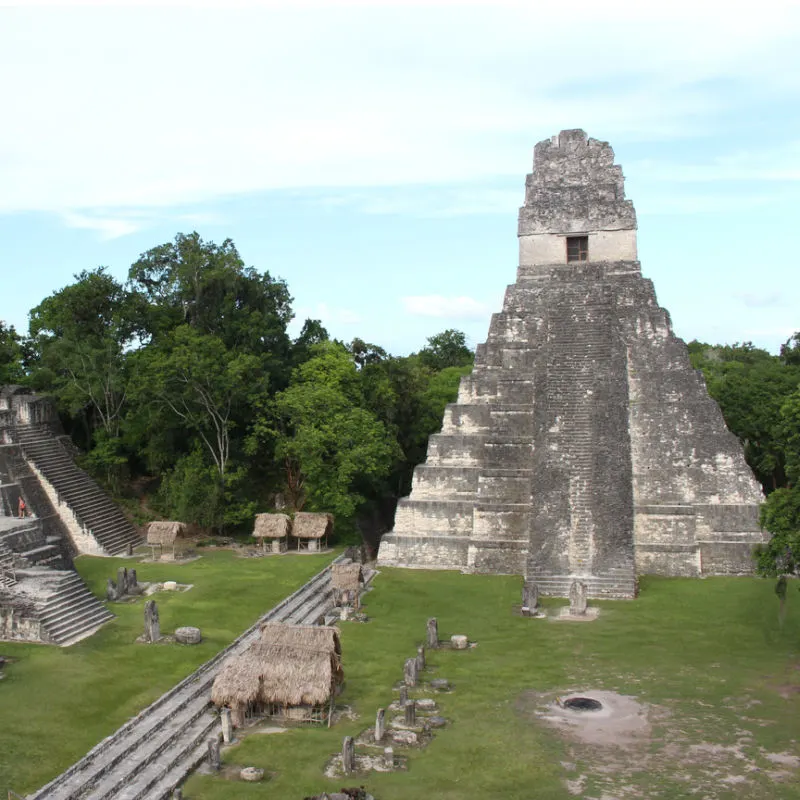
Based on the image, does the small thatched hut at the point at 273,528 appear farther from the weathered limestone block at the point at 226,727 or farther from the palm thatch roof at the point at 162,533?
the weathered limestone block at the point at 226,727

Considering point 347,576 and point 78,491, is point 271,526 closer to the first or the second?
point 78,491

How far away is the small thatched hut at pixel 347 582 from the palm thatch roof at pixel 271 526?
7157mm

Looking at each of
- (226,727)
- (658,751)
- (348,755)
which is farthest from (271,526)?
(658,751)

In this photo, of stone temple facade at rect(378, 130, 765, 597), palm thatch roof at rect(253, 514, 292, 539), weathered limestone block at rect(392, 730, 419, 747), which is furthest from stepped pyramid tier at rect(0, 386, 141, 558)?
weathered limestone block at rect(392, 730, 419, 747)

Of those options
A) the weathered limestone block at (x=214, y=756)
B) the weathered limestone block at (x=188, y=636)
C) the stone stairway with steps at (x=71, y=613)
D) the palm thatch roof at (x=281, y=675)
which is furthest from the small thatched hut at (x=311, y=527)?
the weathered limestone block at (x=214, y=756)

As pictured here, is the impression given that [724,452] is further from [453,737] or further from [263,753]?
[263,753]

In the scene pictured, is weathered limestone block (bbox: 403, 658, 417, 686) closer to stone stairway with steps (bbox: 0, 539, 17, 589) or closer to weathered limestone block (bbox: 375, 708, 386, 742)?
weathered limestone block (bbox: 375, 708, 386, 742)

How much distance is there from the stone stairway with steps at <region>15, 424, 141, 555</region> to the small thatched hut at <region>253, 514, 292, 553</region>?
4.49 m

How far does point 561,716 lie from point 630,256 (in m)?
19.4

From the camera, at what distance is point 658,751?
46.7ft

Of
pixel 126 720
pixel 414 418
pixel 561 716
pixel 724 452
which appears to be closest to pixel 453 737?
pixel 561 716

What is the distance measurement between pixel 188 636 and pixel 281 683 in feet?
15.7

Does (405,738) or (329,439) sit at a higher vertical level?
(329,439)

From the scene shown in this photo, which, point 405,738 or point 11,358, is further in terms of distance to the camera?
point 11,358
